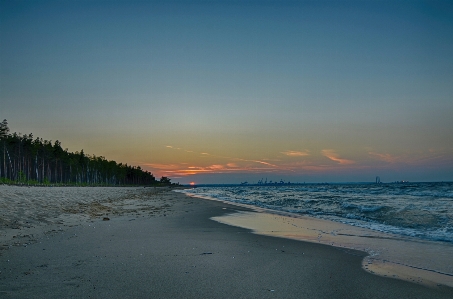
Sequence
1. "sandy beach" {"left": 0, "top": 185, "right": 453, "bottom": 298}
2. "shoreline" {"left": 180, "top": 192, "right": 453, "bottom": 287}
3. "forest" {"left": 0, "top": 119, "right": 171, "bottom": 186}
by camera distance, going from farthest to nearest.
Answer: "forest" {"left": 0, "top": 119, "right": 171, "bottom": 186}, "shoreline" {"left": 180, "top": 192, "right": 453, "bottom": 287}, "sandy beach" {"left": 0, "top": 185, "right": 453, "bottom": 298}

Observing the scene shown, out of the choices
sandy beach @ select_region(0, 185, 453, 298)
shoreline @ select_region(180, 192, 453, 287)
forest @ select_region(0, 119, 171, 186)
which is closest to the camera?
sandy beach @ select_region(0, 185, 453, 298)

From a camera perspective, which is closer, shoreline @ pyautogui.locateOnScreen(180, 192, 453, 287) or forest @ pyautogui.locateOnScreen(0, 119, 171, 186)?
shoreline @ pyautogui.locateOnScreen(180, 192, 453, 287)

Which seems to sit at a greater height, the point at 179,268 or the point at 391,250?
the point at 179,268

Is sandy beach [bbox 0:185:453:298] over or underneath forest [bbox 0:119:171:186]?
underneath

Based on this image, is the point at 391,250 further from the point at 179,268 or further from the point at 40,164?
the point at 40,164

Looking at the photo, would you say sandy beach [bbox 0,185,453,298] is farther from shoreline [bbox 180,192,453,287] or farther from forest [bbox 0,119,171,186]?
forest [bbox 0,119,171,186]

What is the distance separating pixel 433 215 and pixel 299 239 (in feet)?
34.1

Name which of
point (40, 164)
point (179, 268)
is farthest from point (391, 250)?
point (40, 164)

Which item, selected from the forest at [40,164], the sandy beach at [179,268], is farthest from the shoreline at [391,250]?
the forest at [40,164]

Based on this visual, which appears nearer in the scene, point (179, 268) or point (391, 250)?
point (179, 268)

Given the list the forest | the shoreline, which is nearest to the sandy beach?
the shoreline

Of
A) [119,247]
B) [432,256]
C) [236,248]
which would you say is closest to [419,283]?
[432,256]

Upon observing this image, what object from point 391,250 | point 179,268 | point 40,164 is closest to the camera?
point 179,268

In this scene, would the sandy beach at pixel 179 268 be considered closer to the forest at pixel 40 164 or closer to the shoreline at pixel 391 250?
the shoreline at pixel 391 250
